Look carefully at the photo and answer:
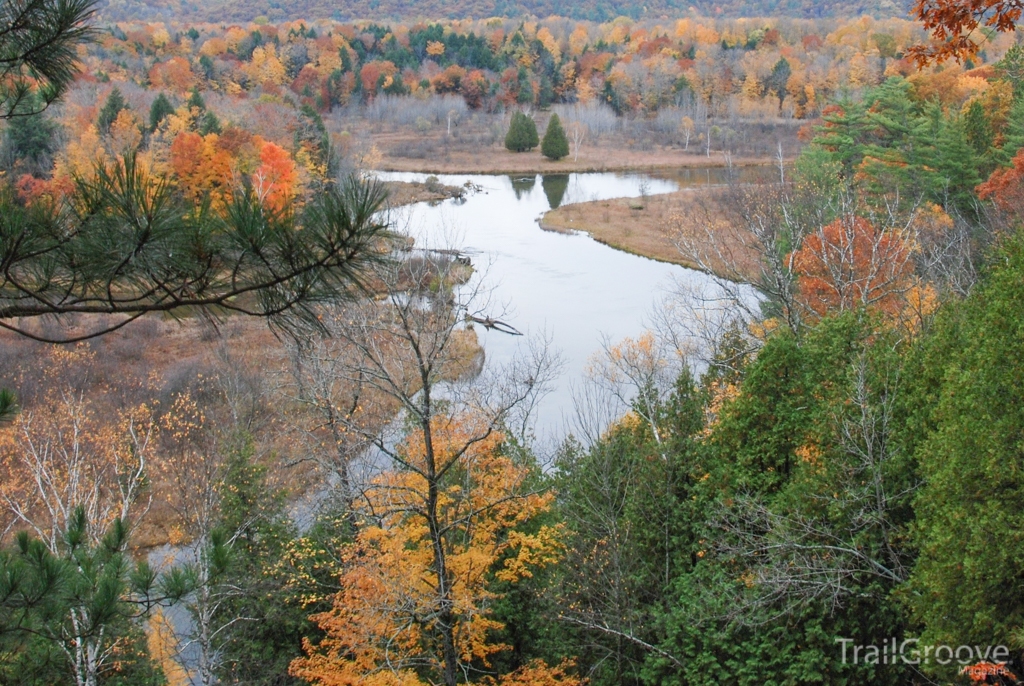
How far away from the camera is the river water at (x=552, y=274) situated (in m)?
21.0

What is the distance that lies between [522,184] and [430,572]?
39.8 meters

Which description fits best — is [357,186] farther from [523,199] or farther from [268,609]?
A: [523,199]

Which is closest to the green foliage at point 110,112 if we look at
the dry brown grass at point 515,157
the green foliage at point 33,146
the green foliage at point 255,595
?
the green foliage at point 33,146

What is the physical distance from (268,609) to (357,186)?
829 cm

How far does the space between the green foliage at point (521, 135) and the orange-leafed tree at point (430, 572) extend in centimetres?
4641

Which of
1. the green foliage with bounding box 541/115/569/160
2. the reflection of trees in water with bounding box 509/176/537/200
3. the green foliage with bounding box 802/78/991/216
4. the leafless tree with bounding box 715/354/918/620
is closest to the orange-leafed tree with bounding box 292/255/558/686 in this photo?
the leafless tree with bounding box 715/354/918/620

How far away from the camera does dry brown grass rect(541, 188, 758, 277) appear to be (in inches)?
1233

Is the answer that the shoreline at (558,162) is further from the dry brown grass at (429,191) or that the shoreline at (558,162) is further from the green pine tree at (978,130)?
the green pine tree at (978,130)

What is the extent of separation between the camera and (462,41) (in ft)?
279

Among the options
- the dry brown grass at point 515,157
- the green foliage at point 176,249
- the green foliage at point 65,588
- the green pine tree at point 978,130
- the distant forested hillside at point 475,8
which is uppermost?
the distant forested hillside at point 475,8

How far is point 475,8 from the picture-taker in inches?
5787

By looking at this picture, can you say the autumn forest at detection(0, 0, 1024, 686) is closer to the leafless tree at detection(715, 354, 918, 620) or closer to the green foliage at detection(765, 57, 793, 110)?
the leafless tree at detection(715, 354, 918, 620)

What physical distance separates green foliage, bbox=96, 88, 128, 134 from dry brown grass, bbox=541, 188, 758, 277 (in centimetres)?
1686

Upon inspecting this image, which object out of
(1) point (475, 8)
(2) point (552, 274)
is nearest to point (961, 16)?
(2) point (552, 274)
